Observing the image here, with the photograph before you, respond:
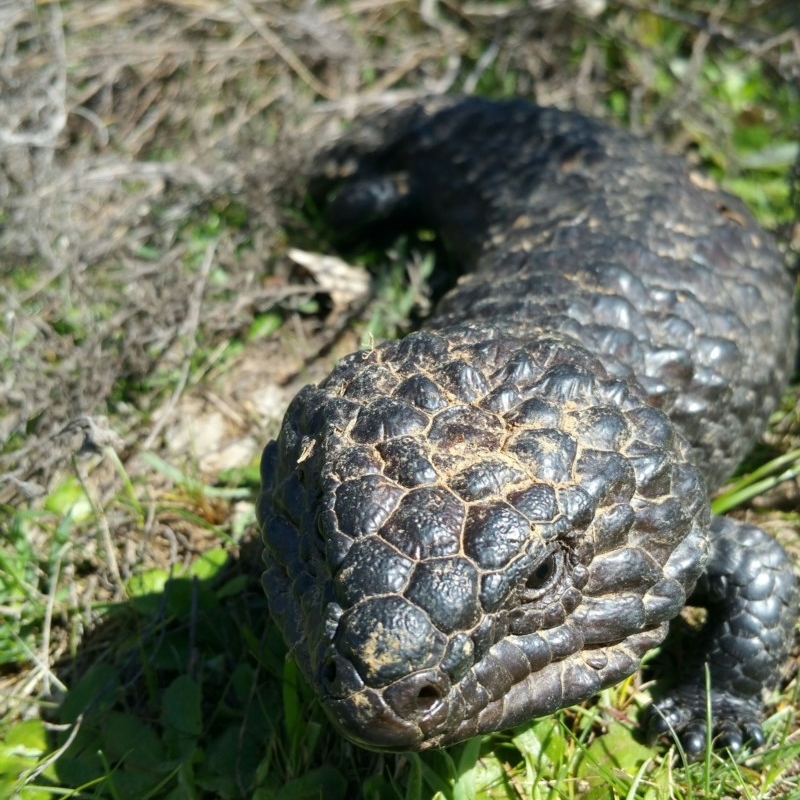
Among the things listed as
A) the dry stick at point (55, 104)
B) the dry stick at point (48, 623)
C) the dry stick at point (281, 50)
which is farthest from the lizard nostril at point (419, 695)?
the dry stick at point (281, 50)

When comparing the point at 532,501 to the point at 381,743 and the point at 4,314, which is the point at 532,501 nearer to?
the point at 381,743

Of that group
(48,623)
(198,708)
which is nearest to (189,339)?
(48,623)

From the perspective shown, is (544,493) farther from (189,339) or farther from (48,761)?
(189,339)

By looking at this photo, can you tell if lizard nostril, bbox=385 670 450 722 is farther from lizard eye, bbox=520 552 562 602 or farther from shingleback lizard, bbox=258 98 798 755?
lizard eye, bbox=520 552 562 602

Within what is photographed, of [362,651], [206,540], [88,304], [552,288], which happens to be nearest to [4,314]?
[88,304]

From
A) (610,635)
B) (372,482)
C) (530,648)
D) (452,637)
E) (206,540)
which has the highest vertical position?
(372,482)
